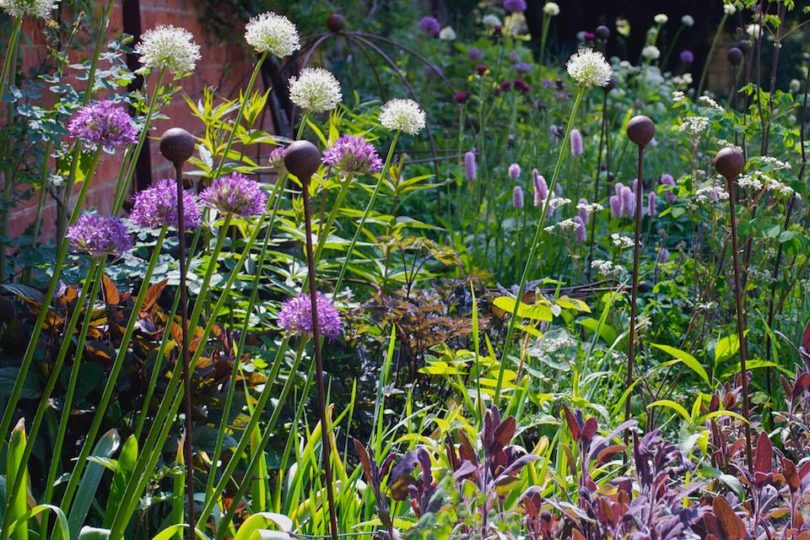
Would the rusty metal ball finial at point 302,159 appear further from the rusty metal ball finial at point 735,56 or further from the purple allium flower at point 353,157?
the rusty metal ball finial at point 735,56

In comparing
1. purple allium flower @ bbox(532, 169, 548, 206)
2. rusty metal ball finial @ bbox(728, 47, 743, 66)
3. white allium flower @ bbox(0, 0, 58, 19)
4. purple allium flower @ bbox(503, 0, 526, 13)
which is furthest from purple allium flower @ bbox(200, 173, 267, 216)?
purple allium flower @ bbox(503, 0, 526, 13)

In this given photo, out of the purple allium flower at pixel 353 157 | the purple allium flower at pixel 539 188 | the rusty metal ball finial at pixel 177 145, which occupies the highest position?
the rusty metal ball finial at pixel 177 145

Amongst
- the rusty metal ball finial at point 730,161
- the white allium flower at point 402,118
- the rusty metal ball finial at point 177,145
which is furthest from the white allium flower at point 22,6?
the rusty metal ball finial at point 730,161

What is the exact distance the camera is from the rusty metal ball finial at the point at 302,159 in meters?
1.17

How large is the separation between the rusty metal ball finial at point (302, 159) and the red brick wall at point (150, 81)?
161cm

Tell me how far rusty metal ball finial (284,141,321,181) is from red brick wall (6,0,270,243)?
161 cm

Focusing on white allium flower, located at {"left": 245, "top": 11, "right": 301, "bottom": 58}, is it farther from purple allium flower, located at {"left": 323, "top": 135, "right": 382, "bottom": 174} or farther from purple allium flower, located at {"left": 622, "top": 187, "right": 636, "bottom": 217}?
purple allium flower, located at {"left": 622, "top": 187, "right": 636, "bottom": 217}

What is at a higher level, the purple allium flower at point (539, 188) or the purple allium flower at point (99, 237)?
the purple allium flower at point (99, 237)

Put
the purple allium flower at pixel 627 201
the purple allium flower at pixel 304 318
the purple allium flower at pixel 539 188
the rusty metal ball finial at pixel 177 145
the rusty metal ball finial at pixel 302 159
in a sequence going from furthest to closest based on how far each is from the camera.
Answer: the purple allium flower at pixel 627 201 → the purple allium flower at pixel 539 188 → the purple allium flower at pixel 304 318 → the rusty metal ball finial at pixel 177 145 → the rusty metal ball finial at pixel 302 159

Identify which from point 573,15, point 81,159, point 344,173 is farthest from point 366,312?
point 573,15

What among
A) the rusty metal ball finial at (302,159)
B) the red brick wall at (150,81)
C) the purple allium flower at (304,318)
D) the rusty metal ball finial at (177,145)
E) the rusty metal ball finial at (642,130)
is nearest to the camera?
the rusty metal ball finial at (302,159)

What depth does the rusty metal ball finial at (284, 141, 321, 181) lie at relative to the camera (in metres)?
1.17

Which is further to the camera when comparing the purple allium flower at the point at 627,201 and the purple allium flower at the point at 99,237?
the purple allium flower at the point at 627,201

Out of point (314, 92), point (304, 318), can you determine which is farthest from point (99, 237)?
point (314, 92)
